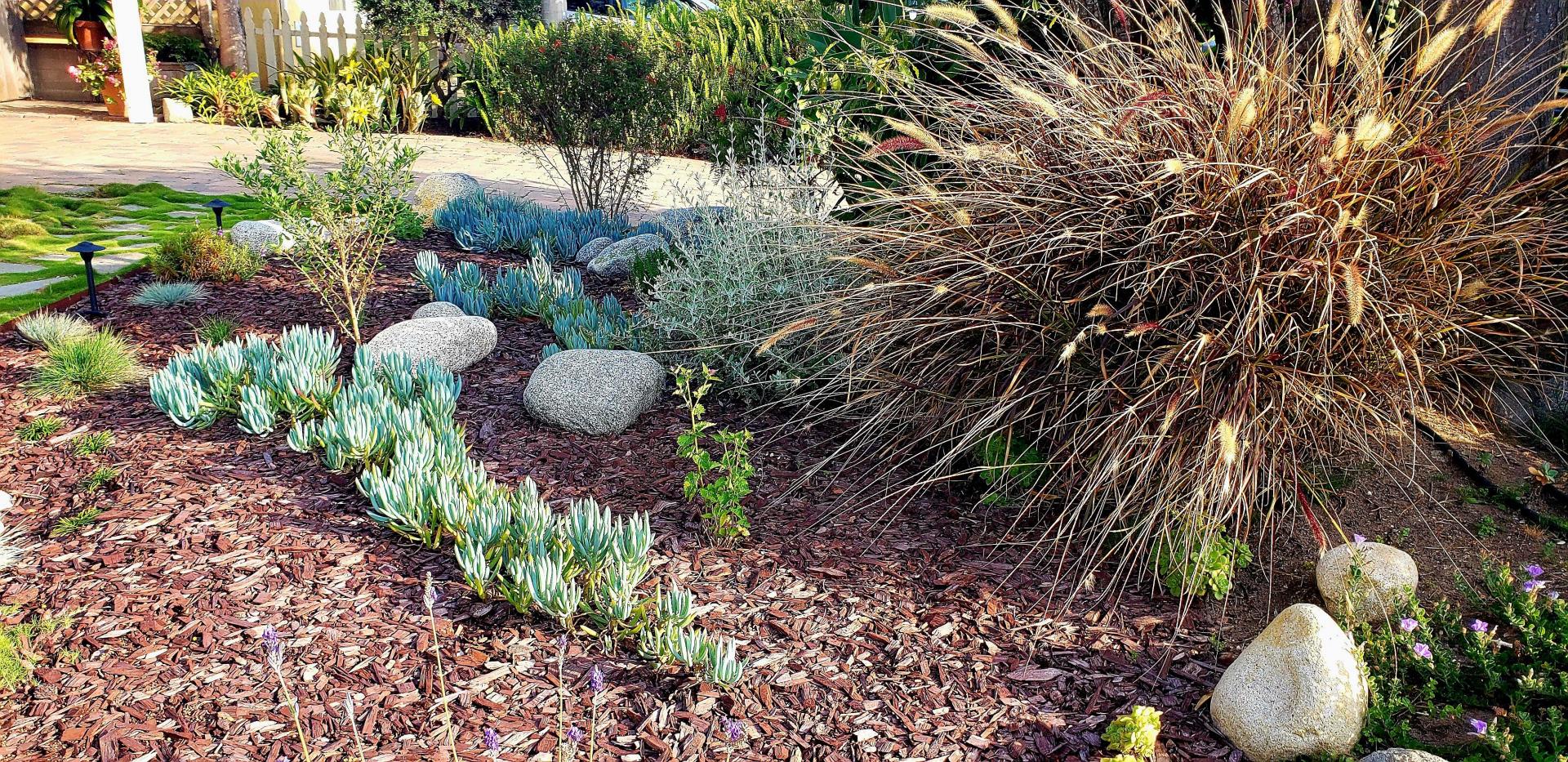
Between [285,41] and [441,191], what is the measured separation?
8482 millimetres

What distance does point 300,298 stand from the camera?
17.4 feet

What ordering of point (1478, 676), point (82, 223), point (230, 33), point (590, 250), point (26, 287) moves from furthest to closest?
point (230, 33) → point (82, 223) → point (590, 250) → point (26, 287) → point (1478, 676)

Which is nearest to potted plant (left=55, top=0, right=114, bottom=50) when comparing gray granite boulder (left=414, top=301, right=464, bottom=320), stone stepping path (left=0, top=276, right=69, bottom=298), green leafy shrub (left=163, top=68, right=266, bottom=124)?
green leafy shrub (left=163, top=68, right=266, bottom=124)

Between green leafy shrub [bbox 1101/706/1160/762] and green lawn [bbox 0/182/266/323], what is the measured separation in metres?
5.11

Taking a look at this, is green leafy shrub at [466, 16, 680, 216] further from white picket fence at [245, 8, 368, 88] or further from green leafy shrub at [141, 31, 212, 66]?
green leafy shrub at [141, 31, 212, 66]

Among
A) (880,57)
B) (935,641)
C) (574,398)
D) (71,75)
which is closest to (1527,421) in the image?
(935,641)

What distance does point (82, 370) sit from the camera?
398cm

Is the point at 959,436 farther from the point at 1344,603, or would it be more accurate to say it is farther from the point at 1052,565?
the point at 1344,603

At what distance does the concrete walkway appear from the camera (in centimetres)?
883

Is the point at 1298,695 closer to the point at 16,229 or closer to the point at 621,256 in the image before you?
the point at 621,256

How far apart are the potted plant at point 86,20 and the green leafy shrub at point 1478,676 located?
53.5 ft

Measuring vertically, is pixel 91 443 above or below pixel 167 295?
below

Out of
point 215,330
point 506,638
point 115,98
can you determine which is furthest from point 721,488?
point 115,98

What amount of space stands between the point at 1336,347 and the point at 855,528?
1.52 m
